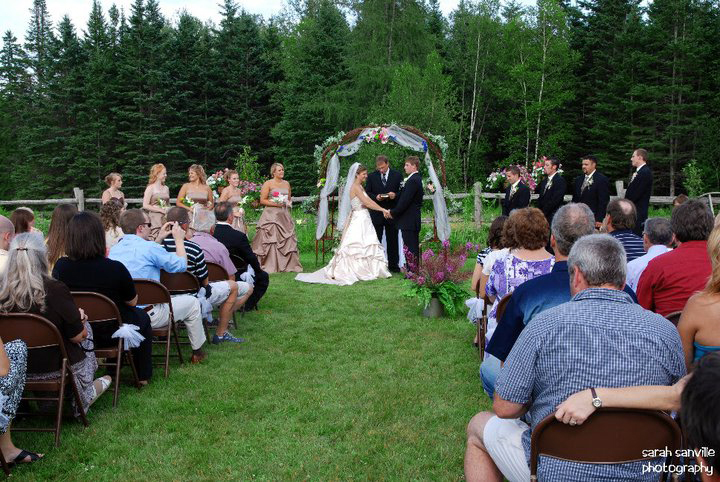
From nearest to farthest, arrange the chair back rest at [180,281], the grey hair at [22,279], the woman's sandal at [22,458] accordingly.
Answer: the woman's sandal at [22,458] < the grey hair at [22,279] < the chair back rest at [180,281]

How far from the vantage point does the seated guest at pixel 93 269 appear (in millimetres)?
4523

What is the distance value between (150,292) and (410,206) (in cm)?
640

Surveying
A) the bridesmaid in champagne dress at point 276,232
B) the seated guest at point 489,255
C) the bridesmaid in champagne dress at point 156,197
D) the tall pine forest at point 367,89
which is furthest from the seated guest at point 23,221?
the tall pine forest at point 367,89

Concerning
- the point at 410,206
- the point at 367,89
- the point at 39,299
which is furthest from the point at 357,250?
the point at 367,89

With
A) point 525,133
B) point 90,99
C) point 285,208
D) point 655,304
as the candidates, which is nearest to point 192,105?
point 90,99

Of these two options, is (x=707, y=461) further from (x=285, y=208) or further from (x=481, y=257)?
(x=285, y=208)

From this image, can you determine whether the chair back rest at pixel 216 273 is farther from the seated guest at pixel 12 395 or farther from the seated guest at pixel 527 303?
the seated guest at pixel 527 303

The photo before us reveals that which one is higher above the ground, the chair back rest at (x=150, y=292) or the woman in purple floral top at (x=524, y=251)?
the woman in purple floral top at (x=524, y=251)

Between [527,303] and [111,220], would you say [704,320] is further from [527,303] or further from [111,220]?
[111,220]

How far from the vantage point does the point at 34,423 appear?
4.31 meters

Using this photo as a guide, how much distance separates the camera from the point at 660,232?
5.01 m

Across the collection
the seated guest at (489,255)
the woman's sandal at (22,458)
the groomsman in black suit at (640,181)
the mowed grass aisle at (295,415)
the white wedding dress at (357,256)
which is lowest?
the mowed grass aisle at (295,415)

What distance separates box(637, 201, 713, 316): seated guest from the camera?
142 inches

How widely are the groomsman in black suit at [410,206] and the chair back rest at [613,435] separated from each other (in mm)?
8696
